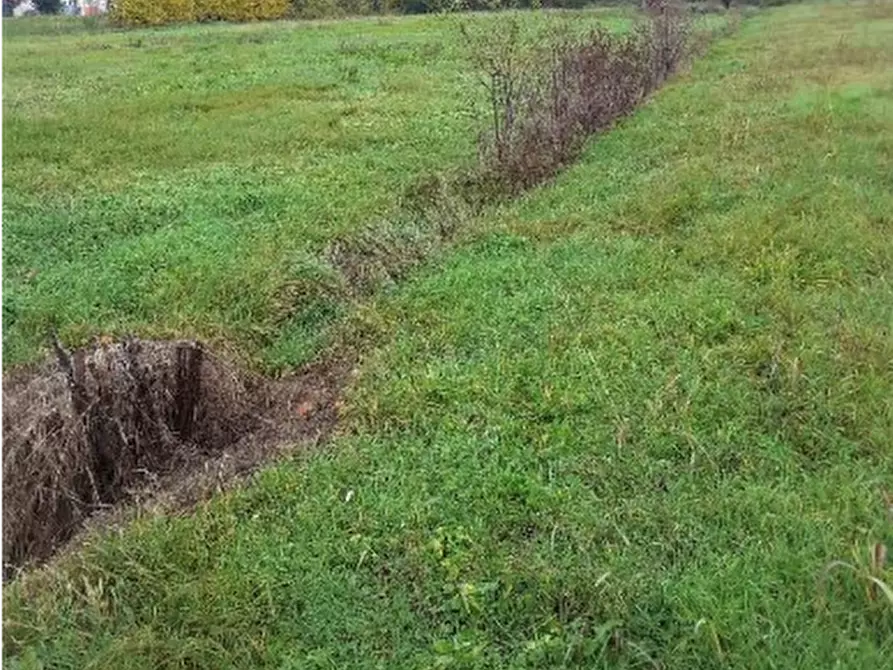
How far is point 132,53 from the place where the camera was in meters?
20.6

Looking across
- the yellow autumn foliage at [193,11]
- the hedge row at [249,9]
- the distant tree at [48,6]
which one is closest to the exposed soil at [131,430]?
the hedge row at [249,9]

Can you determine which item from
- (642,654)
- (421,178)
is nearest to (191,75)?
(421,178)

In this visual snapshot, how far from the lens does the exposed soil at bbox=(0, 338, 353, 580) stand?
3.91 m

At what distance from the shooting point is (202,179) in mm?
8789

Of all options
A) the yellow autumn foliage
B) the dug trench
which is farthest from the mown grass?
the yellow autumn foliage

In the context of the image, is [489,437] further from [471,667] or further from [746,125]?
[746,125]

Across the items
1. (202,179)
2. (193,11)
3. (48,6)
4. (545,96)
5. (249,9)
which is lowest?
(202,179)

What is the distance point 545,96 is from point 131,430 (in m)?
6.38

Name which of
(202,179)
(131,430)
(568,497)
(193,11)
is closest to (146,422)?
(131,430)

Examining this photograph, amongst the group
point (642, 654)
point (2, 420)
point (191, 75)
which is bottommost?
point (642, 654)

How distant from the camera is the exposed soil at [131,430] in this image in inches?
154

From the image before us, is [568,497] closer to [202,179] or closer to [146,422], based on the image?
[146,422]

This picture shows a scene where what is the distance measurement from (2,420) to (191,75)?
12.6 metres

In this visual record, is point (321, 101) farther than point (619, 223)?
Yes
